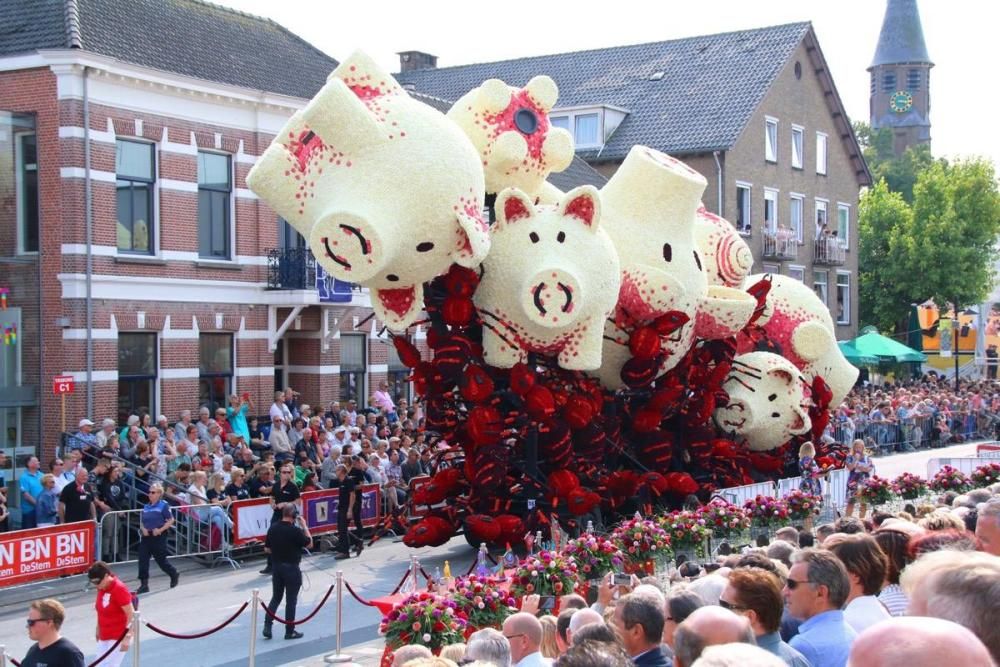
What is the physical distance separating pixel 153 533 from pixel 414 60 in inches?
1358

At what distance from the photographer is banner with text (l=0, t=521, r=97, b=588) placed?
15.2 meters

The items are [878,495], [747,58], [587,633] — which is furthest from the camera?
[747,58]

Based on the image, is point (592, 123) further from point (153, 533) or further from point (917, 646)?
point (917, 646)

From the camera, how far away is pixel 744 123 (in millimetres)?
38750

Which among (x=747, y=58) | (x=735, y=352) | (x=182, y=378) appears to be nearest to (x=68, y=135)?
(x=182, y=378)

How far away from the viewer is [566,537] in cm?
1551

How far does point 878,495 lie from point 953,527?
1033cm

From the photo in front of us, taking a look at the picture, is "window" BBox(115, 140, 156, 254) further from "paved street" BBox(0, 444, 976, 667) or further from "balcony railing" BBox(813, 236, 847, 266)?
"balcony railing" BBox(813, 236, 847, 266)

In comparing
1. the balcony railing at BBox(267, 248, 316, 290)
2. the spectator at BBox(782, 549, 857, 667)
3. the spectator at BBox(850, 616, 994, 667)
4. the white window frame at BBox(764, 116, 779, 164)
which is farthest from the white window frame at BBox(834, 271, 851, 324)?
the spectator at BBox(850, 616, 994, 667)

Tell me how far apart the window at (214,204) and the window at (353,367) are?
4109 mm

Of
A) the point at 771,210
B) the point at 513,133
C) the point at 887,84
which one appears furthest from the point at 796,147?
the point at 887,84

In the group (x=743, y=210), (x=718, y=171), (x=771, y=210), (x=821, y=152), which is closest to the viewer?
(x=718, y=171)

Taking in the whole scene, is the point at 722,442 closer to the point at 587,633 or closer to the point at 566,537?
the point at 566,537

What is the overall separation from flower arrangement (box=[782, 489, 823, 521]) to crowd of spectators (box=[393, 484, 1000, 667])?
7319 mm
